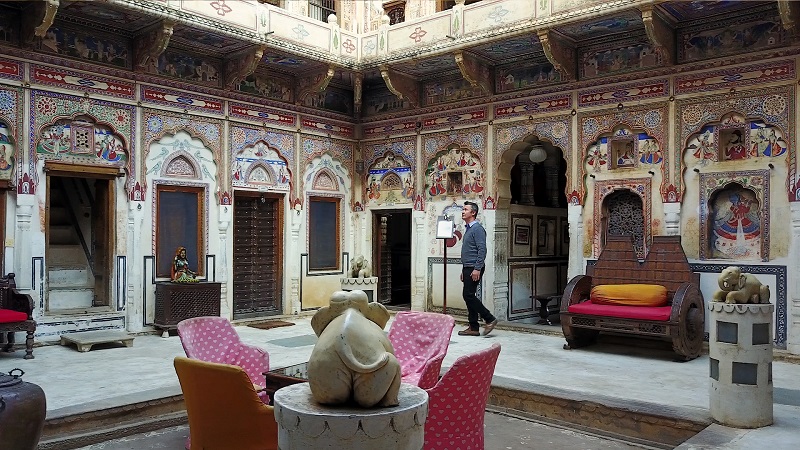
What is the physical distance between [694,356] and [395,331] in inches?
156

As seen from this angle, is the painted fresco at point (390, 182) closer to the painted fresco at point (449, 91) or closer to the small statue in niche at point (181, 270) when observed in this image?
the painted fresco at point (449, 91)

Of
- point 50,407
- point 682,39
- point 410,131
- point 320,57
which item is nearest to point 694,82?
point 682,39

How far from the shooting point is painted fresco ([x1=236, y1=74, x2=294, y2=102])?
1055 centimetres

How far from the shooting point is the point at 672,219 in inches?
336

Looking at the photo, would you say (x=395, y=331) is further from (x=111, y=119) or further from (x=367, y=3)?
(x=367, y=3)

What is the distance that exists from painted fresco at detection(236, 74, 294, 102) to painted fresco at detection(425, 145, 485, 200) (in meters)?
2.80

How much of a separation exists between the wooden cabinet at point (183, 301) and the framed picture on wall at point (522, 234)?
16.2ft

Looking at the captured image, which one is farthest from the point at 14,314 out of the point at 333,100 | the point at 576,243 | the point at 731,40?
the point at 731,40

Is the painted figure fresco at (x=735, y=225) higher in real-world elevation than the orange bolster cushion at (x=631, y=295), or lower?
higher

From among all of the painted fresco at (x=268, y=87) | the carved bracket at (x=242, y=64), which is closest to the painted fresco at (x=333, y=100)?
the painted fresco at (x=268, y=87)

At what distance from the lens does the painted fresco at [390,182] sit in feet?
37.9

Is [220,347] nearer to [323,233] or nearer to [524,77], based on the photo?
[323,233]

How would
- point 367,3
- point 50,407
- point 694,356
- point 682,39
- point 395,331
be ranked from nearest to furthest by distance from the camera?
point 50,407
point 395,331
point 694,356
point 682,39
point 367,3

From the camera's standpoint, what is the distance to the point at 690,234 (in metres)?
8.41
